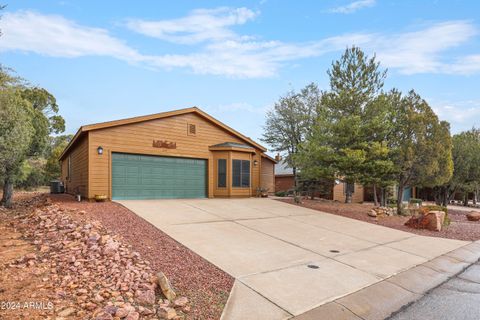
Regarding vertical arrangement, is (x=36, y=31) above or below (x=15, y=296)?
above

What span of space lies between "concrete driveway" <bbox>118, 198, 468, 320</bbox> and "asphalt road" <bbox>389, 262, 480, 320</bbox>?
0.72m

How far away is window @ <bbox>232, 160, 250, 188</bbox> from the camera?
1491 cm

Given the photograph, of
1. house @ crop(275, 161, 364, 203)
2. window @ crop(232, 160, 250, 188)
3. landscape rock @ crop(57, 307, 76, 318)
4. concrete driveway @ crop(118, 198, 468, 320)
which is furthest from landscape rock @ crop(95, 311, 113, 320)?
house @ crop(275, 161, 364, 203)

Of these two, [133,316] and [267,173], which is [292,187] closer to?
[267,173]

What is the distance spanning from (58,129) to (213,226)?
30644mm

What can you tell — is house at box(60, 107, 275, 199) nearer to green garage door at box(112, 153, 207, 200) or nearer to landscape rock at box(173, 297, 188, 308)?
green garage door at box(112, 153, 207, 200)

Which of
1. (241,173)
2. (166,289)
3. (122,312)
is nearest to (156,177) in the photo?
(241,173)

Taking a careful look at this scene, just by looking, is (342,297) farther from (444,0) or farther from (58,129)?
(58,129)

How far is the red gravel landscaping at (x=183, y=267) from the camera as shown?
3.62m

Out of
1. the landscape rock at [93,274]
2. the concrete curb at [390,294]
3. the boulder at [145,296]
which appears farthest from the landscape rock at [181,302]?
the concrete curb at [390,294]

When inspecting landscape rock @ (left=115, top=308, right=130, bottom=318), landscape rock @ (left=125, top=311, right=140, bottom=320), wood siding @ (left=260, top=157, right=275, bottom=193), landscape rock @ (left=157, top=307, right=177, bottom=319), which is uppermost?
wood siding @ (left=260, top=157, right=275, bottom=193)

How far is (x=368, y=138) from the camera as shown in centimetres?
1377

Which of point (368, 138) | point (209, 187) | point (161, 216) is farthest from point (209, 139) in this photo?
point (368, 138)

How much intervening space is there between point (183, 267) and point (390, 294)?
324cm
